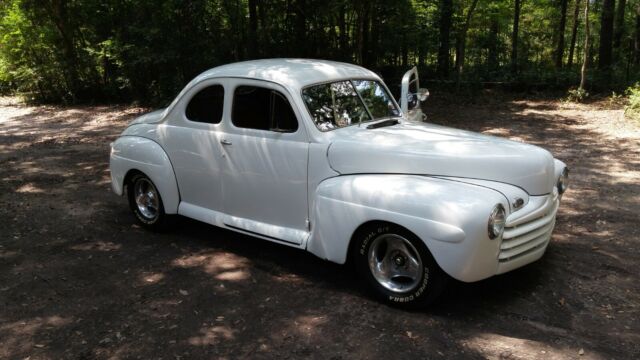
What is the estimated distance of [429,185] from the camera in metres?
4.09

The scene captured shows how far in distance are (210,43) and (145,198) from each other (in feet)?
31.1

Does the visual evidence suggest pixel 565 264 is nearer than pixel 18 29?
Yes

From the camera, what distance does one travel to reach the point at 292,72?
5078mm

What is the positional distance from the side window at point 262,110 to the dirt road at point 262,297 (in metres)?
1.36

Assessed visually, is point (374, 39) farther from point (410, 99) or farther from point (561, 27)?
point (410, 99)

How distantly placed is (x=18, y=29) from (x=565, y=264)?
17.3 m

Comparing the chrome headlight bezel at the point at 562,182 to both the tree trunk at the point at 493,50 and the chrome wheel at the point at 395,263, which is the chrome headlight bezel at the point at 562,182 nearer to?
the chrome wheel at the point at 395,263

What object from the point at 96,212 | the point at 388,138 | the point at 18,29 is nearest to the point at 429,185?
the point at 388,138

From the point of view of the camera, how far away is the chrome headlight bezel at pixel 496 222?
3779 millimetres

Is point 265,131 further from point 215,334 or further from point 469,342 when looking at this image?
→ point 469,342

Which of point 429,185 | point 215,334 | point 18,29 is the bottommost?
point 215,334

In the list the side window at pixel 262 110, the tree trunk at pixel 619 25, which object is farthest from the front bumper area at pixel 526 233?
the tree trunk at pixel 619 25

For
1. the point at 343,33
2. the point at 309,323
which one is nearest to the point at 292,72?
the point at 309,323

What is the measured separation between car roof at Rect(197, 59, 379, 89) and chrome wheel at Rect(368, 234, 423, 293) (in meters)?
1.65
